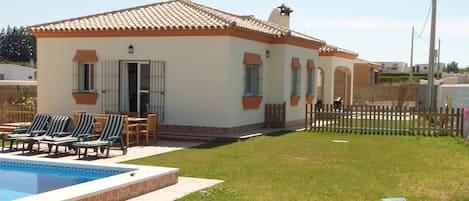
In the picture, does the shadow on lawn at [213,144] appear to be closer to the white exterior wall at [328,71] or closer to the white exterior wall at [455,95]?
the white exterior wall at [455,95]

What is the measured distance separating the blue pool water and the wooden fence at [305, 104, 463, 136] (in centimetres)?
1188

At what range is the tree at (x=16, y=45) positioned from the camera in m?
93.4

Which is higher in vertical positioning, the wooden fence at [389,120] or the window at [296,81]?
the window at [296,81]

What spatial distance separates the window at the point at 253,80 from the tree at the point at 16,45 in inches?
3165

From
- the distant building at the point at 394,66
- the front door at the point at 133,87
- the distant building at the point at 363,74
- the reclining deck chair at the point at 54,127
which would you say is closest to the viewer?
the reclining deck chair at the point at 54,127

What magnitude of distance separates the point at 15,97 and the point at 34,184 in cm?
1378

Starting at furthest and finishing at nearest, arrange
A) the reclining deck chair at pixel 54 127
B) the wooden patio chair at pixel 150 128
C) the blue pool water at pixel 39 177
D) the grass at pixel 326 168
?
the wooden patio chair at pixel 150 128 < the reclining deck chair at pixel 54 127 < the blue pool water at pixel 39 177 < the grass at pixel 326 168

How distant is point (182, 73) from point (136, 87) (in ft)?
6.14

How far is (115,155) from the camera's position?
14.0 m

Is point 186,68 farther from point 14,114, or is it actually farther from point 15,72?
point 15,72

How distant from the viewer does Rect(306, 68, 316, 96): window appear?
24828 millimetres

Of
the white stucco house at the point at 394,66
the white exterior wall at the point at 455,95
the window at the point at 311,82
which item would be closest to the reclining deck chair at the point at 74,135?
the window at the point at 311,82

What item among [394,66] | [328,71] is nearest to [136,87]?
[328,71]

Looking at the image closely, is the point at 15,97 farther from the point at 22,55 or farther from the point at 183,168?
the point at 22,55
